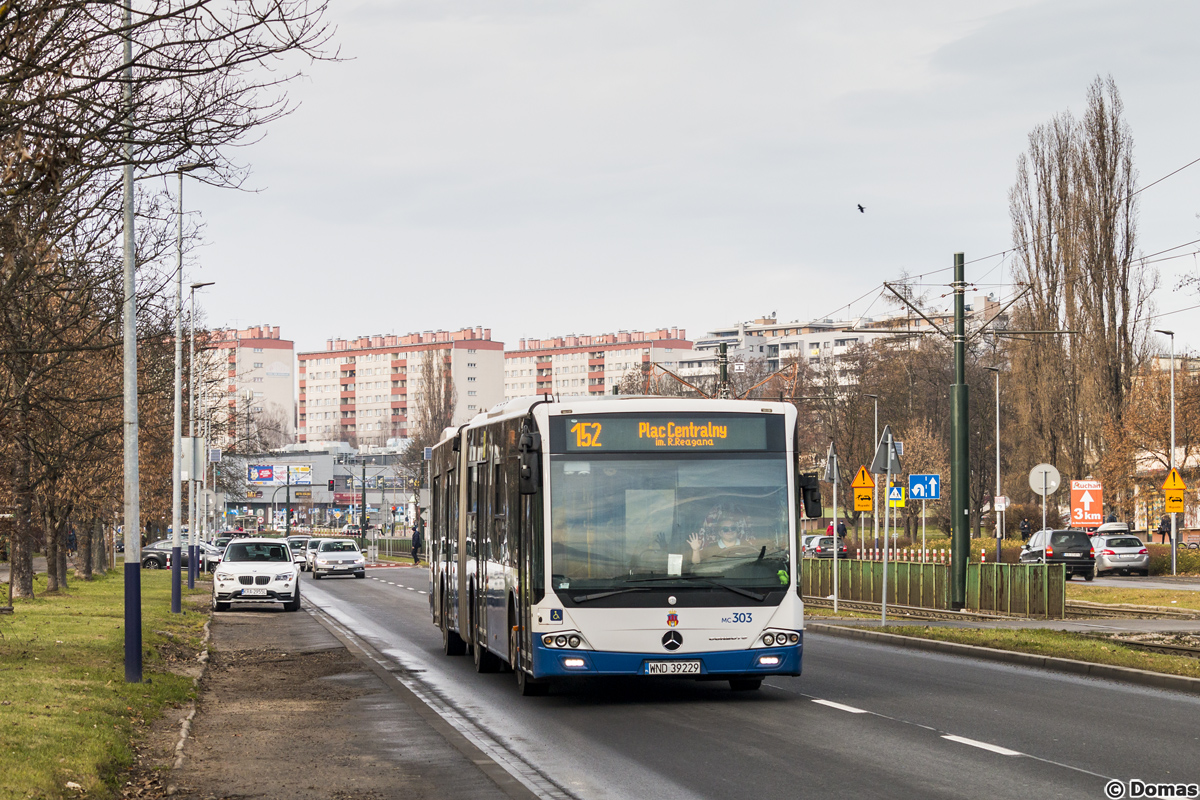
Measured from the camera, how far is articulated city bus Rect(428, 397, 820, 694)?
14.1 meters

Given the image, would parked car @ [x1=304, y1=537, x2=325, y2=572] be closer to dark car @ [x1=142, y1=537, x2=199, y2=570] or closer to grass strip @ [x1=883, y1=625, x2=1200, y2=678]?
dark car @ [x1=142, y1=537, x2=199, y2=570]

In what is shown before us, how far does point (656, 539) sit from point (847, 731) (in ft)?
9.00

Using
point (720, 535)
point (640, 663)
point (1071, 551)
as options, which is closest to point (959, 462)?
point (720, 535)

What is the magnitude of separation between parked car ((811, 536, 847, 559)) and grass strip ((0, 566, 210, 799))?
35.8 meters

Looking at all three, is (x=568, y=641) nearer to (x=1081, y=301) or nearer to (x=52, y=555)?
(x=52, y=555)

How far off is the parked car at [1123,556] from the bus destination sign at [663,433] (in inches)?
1557

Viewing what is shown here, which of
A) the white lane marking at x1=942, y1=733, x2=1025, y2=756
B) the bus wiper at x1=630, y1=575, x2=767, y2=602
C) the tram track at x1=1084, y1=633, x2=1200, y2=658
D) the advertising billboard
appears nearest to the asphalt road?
the white lane marking at x1=942, y1=733, x2=1025, y2=756

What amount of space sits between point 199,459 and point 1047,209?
42.0 metres

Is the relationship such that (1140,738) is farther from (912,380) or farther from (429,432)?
(429,432)

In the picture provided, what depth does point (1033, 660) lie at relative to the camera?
18.8 meters

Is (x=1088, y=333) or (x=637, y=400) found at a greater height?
(x=1088, y=333)

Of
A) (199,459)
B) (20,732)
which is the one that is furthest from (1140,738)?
(199,459)

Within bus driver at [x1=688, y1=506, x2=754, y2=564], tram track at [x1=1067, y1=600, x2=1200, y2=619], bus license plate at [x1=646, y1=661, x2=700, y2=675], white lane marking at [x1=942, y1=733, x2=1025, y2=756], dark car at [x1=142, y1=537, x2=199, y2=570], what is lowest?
dark car at [x1=142, y1=537, x2=199, y2=570]

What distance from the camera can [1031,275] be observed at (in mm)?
64125
